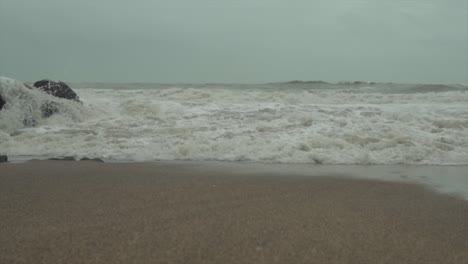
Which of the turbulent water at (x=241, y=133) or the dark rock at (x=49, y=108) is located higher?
the dark rock at (x=49, y=108)

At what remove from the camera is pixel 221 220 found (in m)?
2.61

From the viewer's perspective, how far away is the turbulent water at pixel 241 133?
6027mm

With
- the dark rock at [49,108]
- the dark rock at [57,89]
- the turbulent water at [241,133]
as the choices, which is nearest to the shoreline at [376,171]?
the turbulent water at [241,133]

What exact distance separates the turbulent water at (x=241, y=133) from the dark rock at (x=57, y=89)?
2.46ft

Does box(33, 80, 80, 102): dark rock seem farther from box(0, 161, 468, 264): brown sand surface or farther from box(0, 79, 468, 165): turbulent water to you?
box(0, 161, 468, 264): brown sand surface

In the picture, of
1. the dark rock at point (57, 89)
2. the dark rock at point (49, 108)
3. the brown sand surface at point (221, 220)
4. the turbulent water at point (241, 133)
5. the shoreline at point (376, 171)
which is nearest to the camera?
the brown sand surface at point (221, 220)

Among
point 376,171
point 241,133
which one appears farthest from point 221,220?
point 241,133

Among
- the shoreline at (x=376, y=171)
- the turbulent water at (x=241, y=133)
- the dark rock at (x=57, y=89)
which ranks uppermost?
the dark rock at (x=57, y=89)

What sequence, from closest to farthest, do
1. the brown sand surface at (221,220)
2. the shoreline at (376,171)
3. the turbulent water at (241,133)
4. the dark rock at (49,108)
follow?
the brown sand surface at (221,220) → the shoreline at (376,171) → the turbulent water at (241,133) → the dark rock at (49,108)

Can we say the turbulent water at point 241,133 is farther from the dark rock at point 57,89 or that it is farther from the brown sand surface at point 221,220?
the brown sand surface at point 221,220

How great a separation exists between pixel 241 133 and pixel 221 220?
4.57m

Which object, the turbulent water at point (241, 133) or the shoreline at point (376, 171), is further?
the turbulent water at point (241, 133)

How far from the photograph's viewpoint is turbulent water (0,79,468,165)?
19.8 feet

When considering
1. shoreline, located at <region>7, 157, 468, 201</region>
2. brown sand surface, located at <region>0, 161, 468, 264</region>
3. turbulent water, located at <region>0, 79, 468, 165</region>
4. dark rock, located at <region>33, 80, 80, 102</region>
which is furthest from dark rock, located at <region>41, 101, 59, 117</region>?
brown sand surface, located at <region>0, 161, 468, 264</region>
